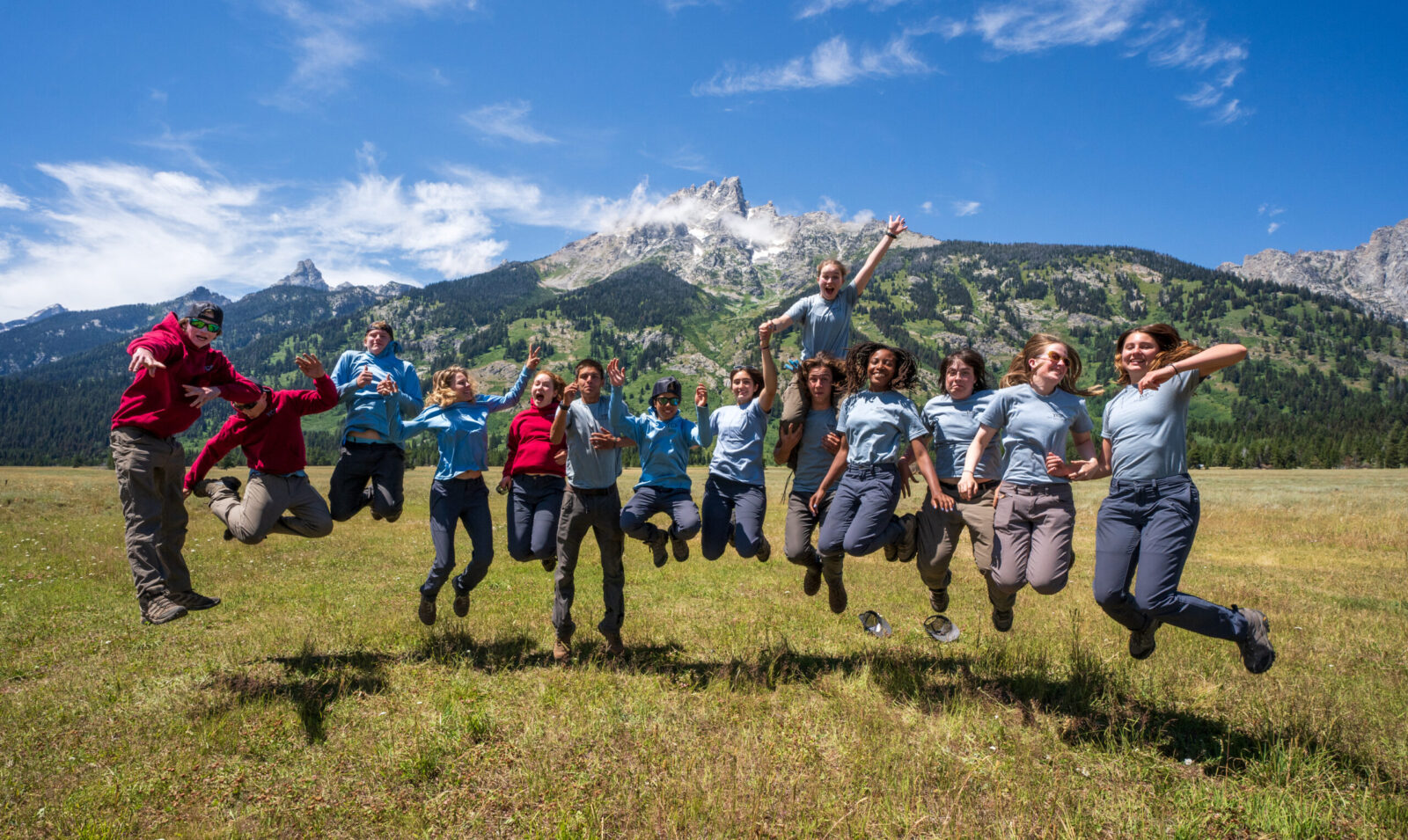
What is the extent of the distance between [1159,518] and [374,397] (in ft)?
32.4

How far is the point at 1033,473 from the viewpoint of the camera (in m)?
6.87

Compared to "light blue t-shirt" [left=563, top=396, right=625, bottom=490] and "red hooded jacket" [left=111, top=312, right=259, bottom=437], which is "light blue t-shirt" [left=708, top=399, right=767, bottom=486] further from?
"red hooded jacket" [left=111, top=312, right=259, bottom=437]

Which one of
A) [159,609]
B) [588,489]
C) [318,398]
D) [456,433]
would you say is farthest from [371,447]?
[588,489]

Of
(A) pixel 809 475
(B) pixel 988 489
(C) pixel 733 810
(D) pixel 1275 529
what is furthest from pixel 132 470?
(D) pixel 1275 529

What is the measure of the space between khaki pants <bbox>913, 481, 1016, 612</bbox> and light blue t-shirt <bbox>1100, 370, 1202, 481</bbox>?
1525 millimetres

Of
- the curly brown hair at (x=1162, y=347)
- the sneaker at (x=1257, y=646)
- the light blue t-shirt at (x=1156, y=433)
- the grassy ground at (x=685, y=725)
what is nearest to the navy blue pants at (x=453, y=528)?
the grassy ground at (x=685, y=725)

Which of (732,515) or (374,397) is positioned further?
(374,397)

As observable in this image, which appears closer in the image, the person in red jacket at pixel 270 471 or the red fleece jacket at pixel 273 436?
the person in red jacket at pixel 270 471

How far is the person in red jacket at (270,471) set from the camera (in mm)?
8078

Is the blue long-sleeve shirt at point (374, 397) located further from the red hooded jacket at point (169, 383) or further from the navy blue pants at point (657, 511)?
the navy blue pants at point (657, 511)

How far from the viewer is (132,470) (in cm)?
721

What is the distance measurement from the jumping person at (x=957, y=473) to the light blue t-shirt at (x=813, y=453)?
4.16 ft

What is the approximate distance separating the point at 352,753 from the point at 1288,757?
862 centimetres

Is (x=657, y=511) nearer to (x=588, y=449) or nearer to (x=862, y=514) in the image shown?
(x=588, y=449)
